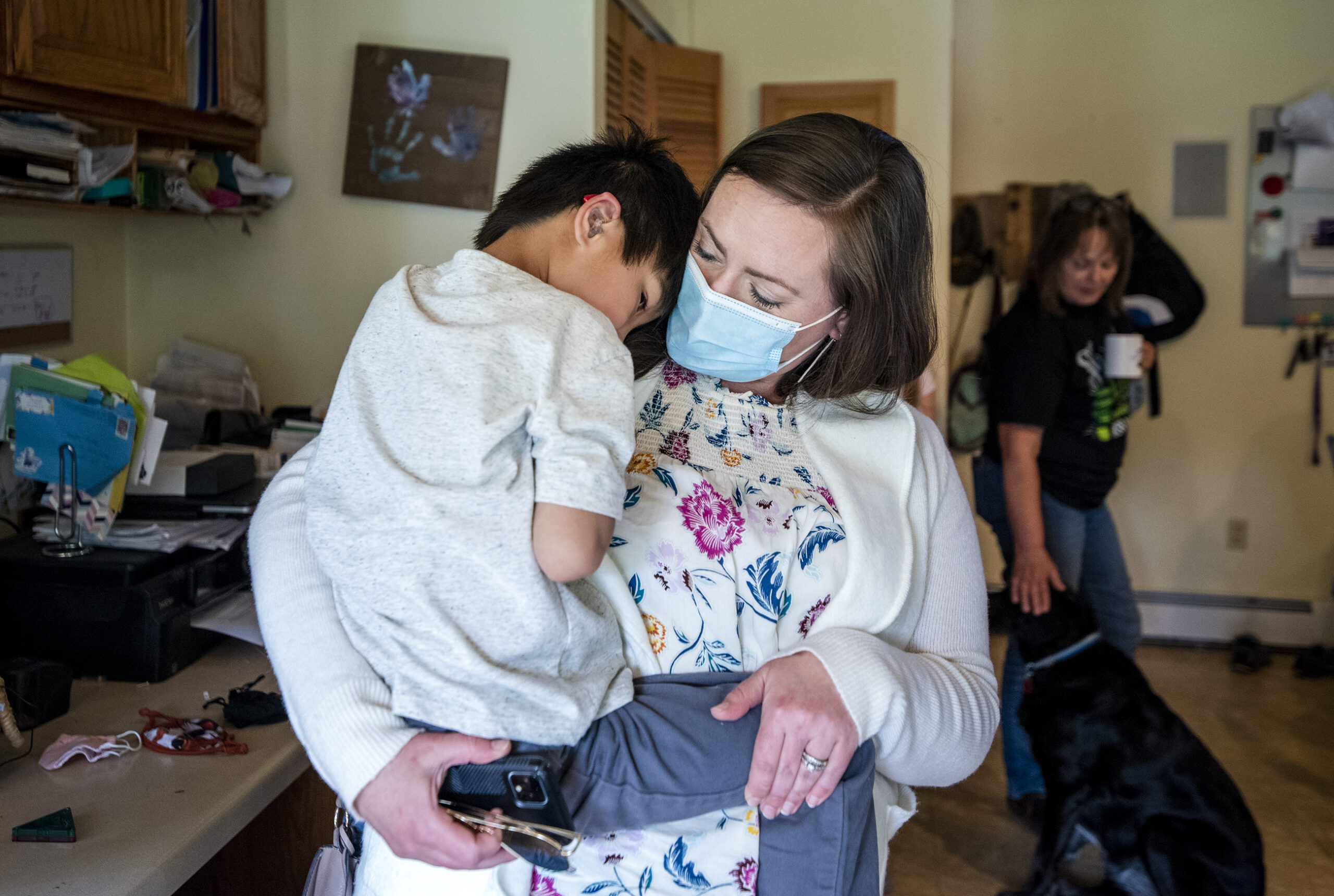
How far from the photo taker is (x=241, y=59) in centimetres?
228

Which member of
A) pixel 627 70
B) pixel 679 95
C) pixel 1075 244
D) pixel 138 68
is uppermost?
pixel 679 95

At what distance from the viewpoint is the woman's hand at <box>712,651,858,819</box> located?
959 millimetres

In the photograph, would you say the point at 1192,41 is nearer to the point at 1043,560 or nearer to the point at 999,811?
the point at 1043,560

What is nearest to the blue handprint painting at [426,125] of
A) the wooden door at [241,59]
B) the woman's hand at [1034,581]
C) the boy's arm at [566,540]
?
the wooden door at [241,59]

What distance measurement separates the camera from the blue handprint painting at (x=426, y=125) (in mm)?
2461

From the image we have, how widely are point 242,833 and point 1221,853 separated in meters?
1.93

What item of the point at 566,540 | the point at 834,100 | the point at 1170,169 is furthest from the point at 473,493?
the point at 1170,169

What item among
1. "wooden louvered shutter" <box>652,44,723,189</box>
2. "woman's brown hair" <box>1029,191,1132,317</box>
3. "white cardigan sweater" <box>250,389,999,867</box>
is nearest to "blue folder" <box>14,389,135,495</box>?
"white cardigan sweater" <box>250,389,999,867</box>

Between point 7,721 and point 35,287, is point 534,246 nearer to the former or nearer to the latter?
point 7,721

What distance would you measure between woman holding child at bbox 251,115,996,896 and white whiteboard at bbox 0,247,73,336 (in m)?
1.23

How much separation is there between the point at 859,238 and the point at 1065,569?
2.09 metres

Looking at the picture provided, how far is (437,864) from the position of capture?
880 millimetres

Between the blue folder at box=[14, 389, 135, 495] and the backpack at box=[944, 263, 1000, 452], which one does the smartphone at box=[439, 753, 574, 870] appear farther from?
the backpack at box=[944, 263, 1000, 452]

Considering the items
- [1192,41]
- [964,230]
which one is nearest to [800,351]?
[964,230]
